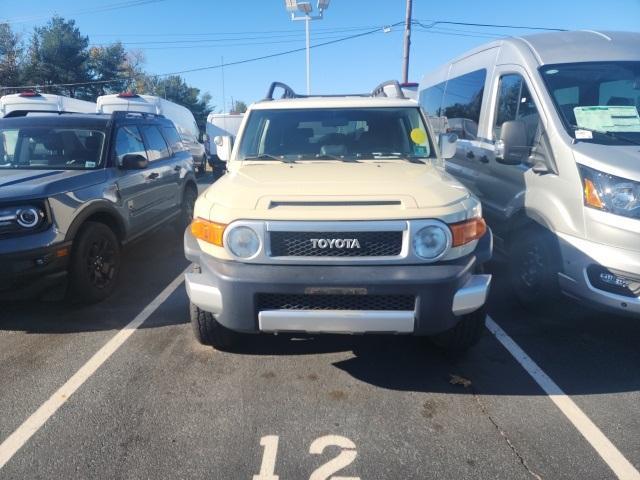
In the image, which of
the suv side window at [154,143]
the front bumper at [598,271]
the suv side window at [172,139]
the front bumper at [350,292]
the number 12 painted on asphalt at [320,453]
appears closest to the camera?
the number 12 painted on asphalt at [320,453]

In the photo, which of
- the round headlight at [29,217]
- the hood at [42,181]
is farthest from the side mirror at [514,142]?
the round headlight at [29,217]

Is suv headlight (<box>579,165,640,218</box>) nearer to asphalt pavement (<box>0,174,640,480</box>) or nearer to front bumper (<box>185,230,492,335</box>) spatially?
asphalt pavement (<box>0,174,640,480</box>)

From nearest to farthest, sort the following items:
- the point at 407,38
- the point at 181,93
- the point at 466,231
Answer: the point at 466,231, the point at 407,38, the point at 181,93

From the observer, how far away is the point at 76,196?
4.09 meters

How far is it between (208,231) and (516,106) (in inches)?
132

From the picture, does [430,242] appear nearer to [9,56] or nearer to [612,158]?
[612,158]

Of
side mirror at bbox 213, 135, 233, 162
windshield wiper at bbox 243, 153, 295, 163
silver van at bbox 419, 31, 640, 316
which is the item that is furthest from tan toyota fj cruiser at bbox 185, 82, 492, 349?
side mirror at bbox 213, 135, 233, 162

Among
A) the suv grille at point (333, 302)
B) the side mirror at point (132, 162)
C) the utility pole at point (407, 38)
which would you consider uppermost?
the utility pole at point (407, 38)

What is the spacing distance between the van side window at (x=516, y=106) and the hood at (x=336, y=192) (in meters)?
1.32

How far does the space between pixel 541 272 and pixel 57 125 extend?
5.23 metres

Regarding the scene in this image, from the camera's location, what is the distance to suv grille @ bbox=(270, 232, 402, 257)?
2674 millimetres

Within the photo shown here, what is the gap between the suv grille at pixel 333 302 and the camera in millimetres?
2711

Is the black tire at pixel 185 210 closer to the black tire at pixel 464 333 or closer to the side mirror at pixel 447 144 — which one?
the side mirror at pixel 447 144

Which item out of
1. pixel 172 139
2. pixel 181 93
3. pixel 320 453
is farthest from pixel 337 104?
pixel 181 93
